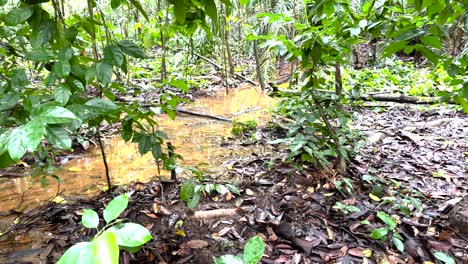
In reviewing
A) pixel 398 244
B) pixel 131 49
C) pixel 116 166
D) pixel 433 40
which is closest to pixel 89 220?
pixel 131 49

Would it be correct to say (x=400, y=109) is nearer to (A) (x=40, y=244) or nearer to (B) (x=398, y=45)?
(B) (x=398, y=45)

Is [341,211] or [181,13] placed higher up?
[181,13]

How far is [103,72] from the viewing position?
53.4 inches

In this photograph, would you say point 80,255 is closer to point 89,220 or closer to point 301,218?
point 89,220

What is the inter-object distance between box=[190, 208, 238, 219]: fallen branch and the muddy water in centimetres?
96

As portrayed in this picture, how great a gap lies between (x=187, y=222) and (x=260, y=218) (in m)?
0.43

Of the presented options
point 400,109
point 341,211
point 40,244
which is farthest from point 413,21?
point 400,109

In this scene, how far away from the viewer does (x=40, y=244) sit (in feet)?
6.18

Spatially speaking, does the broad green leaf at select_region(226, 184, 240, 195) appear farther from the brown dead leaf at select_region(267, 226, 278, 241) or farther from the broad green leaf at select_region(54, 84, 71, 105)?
the broad green leaf at select_region(54, 84, 71, 105)

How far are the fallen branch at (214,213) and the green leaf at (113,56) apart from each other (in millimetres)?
1024

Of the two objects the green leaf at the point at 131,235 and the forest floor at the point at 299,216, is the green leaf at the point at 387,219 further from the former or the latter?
the green leaf at the point at 131,235

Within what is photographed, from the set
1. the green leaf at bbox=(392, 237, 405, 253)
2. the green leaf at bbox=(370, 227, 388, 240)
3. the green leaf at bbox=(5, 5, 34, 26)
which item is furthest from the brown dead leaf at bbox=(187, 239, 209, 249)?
the green leaf at bbox=(5, 5, 34, 26)

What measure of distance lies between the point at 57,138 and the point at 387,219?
1.79 metres

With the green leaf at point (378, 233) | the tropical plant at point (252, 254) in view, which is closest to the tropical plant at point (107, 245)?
the tropical plant at point (252, 254)
